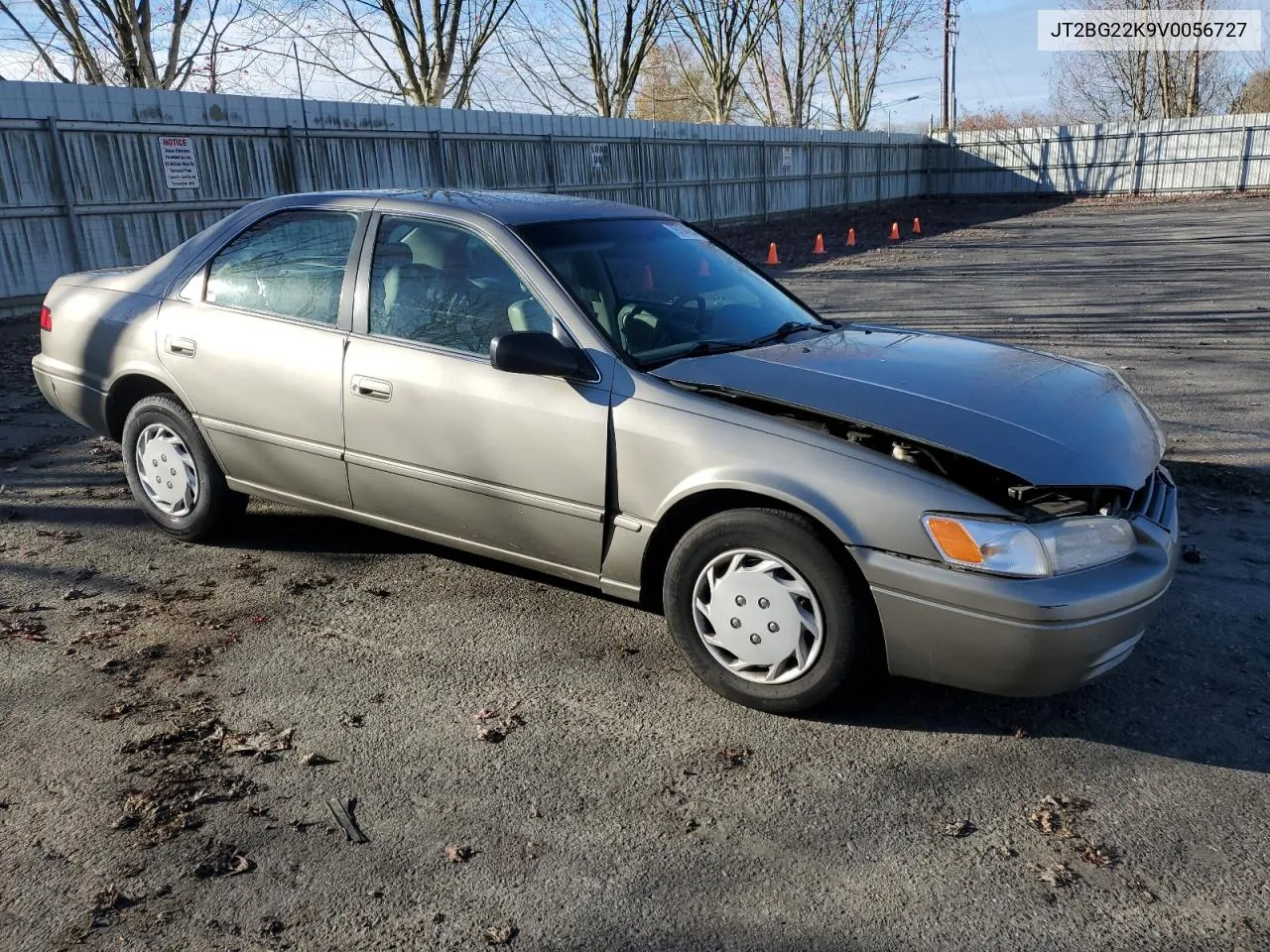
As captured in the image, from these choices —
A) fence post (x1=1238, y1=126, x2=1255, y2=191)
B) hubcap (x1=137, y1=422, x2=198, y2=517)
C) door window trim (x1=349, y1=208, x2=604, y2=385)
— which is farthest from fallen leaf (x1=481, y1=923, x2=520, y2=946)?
fence post (x1=1238, y1=126, x2=1255, y2=191)

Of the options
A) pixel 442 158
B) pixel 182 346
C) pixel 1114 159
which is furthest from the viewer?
pixel 1114 159

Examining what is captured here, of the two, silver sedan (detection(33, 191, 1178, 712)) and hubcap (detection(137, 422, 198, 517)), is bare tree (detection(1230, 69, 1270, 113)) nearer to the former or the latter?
silver sedan (detection(33, 191, 1178, 712))

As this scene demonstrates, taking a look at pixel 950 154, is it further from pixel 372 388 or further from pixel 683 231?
pixel 372 388

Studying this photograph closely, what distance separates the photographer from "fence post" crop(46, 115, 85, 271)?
37.9 ft

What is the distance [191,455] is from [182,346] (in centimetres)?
51

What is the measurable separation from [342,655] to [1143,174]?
3952 cm

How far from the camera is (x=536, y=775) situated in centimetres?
300

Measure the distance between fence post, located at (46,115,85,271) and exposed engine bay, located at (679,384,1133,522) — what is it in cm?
1139

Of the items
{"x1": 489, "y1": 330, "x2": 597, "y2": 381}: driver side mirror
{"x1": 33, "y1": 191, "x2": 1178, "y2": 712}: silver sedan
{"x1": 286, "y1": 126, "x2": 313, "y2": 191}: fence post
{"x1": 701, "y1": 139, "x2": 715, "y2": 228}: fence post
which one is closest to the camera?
{"x1": 33, "y1": 191, "x2": 1178, "y2": 712}: silver sedan

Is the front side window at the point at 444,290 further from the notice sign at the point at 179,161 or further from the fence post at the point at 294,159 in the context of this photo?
the fence post at the point at 294,159

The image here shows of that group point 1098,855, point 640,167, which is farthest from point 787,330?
point 640,167

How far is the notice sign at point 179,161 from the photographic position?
42.3 ft

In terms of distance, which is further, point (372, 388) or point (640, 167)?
point (640, 167)

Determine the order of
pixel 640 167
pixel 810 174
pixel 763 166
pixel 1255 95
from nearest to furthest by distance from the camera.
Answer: pixel 640 167 < pixel 763 166 < pixel 810 174 < pixel 1255 95
